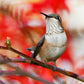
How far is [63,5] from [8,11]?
423mm

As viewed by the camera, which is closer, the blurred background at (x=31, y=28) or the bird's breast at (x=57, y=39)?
the bird's breast at (x=57, y=39)

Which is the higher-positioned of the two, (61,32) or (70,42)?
(61,32)

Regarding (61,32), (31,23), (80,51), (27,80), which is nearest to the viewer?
(61,32)

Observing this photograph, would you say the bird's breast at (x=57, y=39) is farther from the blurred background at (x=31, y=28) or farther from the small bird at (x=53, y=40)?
the blurred background at (x=31, y=28)

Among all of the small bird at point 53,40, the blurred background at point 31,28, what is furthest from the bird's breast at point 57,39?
the blurred background at point 31,28

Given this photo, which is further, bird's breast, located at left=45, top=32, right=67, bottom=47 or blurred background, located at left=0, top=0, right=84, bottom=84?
blurred background, located at left=0, top=0, right=84, bottom=84

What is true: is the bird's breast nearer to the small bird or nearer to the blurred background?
the small bird

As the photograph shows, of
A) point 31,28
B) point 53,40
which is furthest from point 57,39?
point 31,28

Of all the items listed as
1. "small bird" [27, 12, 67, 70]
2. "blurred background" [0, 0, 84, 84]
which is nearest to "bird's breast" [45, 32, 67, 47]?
"small bird" [27, 12, 67, 70]

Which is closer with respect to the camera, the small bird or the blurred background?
the small bird

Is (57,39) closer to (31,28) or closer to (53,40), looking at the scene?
(53,40)

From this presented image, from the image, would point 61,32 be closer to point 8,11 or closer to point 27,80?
point 27,80

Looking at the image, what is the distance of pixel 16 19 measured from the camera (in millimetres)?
1802

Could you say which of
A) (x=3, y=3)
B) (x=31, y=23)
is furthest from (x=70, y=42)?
(x=3, y=3)
